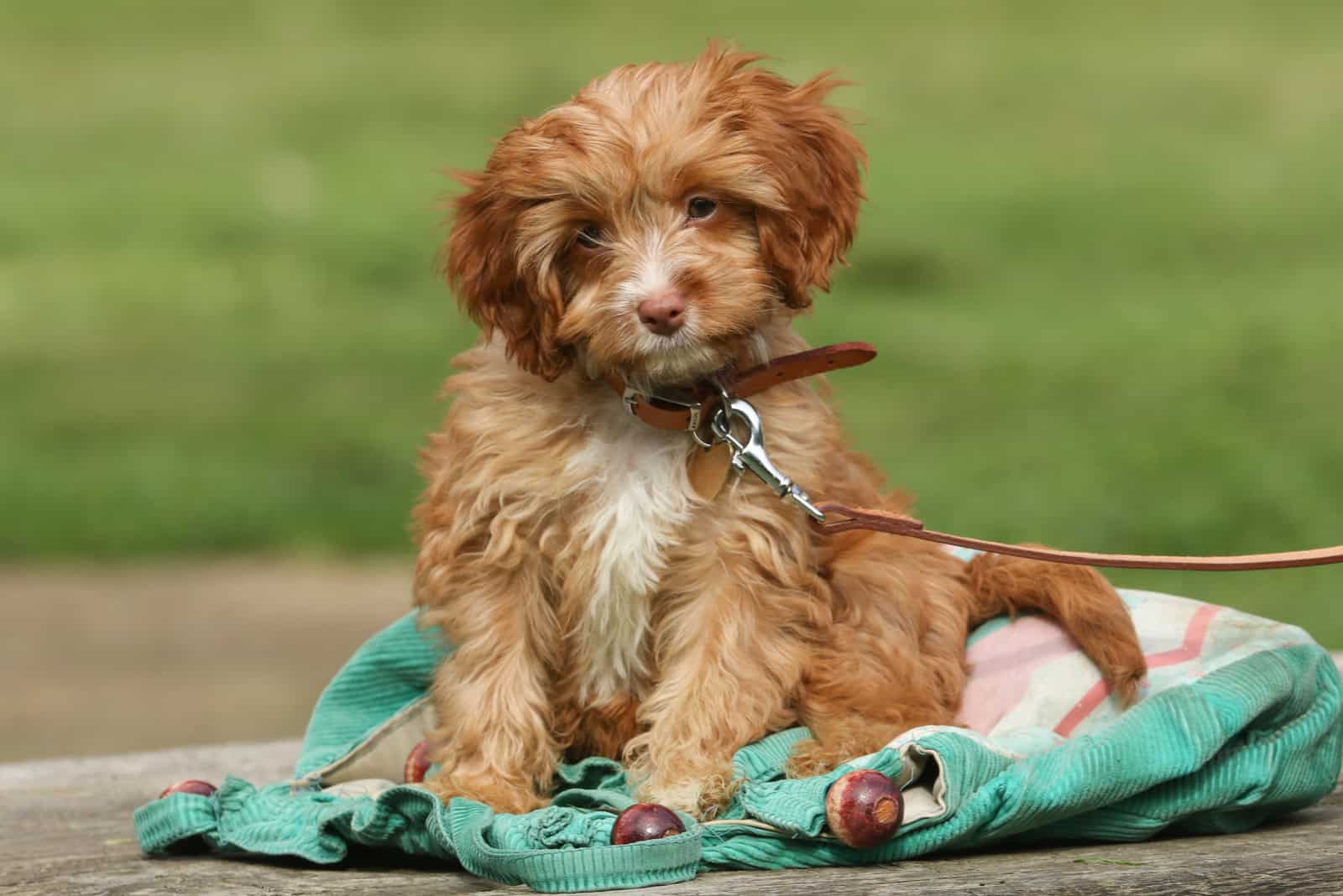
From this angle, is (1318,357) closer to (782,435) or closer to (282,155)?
(282,155)

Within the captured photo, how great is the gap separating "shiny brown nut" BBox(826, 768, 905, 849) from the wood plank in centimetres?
7

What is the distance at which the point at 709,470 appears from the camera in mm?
4293

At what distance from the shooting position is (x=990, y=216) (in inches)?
640

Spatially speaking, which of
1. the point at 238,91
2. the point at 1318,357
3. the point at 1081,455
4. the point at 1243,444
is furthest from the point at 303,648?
the point at 238,91

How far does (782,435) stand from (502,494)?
0.68m

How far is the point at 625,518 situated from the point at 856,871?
996 millimetres

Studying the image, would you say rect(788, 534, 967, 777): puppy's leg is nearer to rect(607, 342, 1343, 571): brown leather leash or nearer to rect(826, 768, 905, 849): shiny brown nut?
rect(607, 342, 1343, 571): brown leather leash

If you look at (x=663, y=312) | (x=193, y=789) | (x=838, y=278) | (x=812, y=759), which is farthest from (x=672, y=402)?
(x=838, y=278)

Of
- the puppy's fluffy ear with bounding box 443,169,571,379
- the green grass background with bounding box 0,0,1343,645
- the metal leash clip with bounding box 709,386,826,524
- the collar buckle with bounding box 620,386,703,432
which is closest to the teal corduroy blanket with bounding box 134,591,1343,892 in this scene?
the metal leash clip with bounding box 709,386,826,524

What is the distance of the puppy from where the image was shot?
13.3 feet

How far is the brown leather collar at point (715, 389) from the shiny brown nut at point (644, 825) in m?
0.97

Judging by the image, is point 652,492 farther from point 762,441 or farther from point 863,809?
point 863,809

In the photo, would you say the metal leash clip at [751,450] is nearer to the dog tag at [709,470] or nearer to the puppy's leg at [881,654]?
the dog tag at [709,470]

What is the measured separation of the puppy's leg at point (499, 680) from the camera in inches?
170
